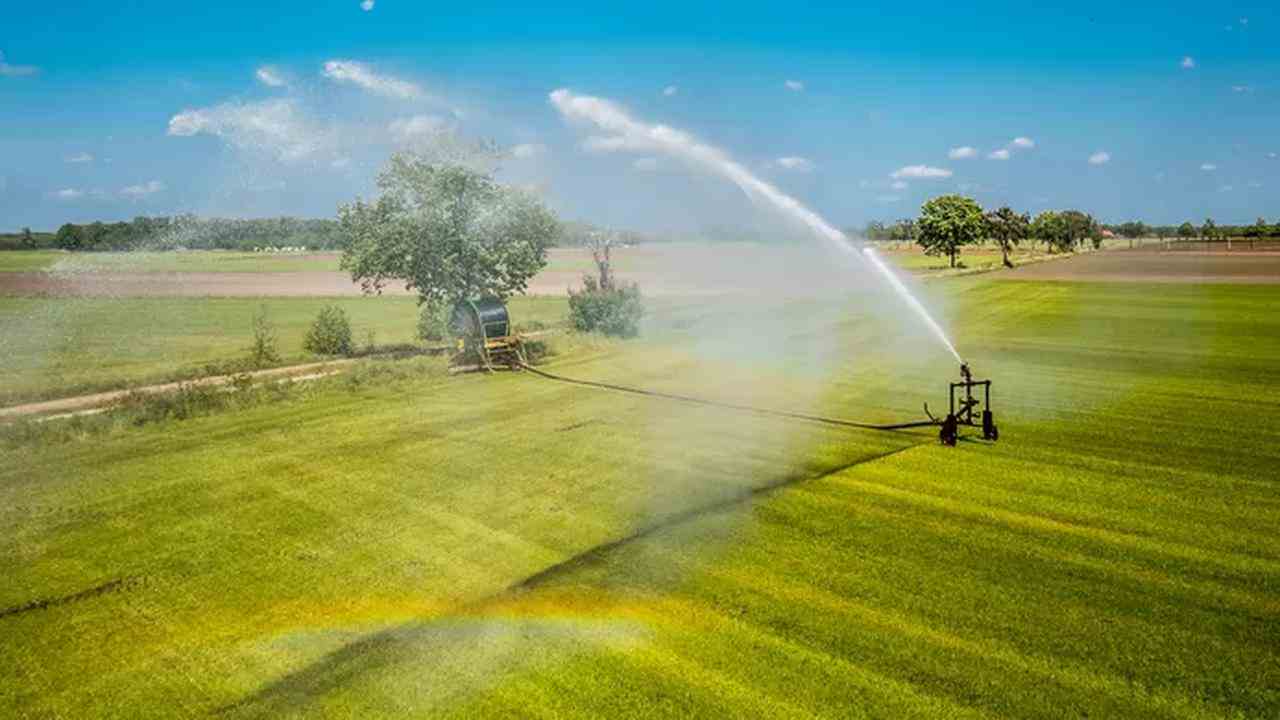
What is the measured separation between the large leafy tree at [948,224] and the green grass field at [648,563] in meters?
102

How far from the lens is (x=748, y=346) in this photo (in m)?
35.2

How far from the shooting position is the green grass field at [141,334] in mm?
31922

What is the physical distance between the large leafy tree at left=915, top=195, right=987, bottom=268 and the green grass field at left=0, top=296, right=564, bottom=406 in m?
70.5

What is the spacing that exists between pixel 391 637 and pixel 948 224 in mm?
121591

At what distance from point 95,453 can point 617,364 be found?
56.1 ft

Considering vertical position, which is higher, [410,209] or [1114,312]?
[410,209]

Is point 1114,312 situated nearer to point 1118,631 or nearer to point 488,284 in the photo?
point 488,284

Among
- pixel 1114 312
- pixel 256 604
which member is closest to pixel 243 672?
pixel 256 604

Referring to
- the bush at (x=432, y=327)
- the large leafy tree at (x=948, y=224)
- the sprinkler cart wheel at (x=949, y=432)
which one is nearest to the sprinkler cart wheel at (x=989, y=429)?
the sprinkler cart wheel at (x=949, y=432)

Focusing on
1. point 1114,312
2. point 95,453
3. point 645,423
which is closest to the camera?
point 95,453

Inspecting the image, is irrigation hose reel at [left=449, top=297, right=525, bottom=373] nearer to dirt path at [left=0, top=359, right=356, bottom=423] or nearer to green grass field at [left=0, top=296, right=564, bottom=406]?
dirt path at [left=0, top=359, right=356, bottom=423]

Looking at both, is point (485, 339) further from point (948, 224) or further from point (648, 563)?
point (948, 224)

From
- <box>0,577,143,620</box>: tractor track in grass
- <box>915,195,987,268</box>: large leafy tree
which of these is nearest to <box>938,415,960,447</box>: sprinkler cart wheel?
<box>0,577,143,620</box>: tractor track in grass

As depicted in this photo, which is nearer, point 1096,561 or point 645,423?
point 1096,561
